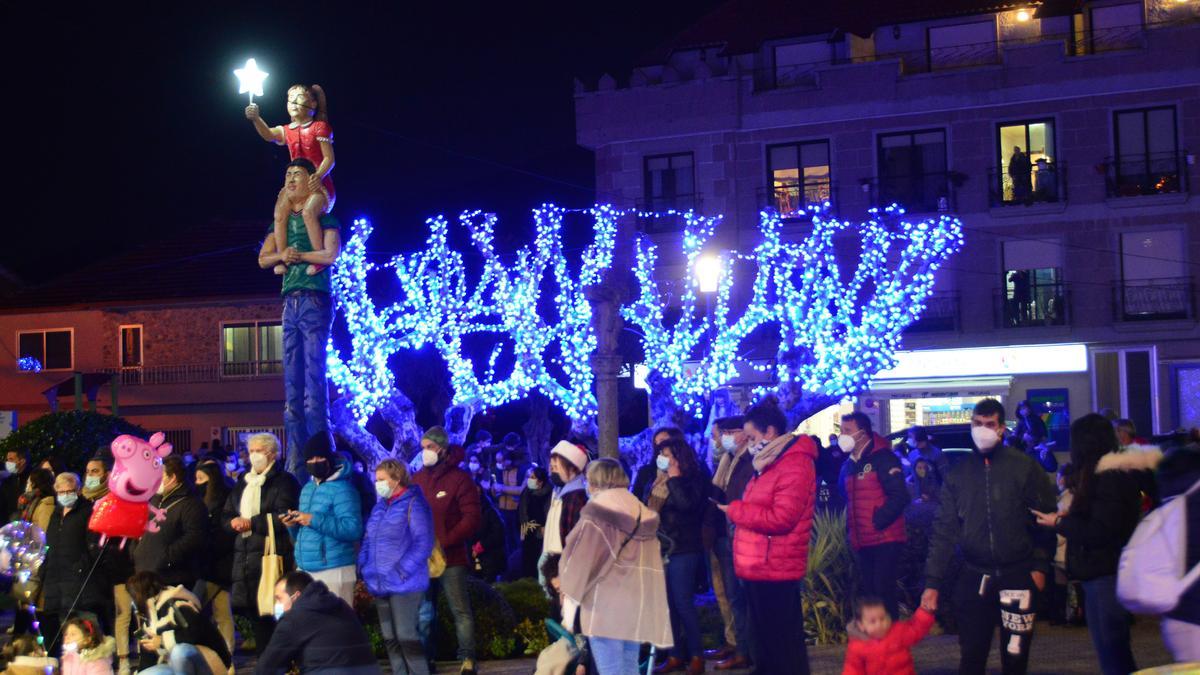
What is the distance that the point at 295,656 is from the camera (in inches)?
273

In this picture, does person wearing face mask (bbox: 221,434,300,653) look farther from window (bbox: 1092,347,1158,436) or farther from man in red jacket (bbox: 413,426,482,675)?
window (bbox: 1092,347,1158,436)

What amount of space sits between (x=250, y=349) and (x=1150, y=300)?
25143mm

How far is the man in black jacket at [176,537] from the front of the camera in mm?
9633

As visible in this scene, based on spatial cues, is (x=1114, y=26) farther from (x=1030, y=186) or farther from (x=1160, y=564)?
(x=1160, y=564)

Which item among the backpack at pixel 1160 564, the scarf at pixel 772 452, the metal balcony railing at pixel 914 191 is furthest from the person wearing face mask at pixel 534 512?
the metal balcony railing at pixel 914 191

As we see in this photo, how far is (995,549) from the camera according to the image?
7.39 meters

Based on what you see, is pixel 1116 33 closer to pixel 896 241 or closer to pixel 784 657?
pixel 896 241

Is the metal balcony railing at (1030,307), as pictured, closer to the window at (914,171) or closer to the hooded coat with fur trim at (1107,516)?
the window at (914,171)

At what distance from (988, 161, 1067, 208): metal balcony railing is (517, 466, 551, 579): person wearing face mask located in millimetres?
19935

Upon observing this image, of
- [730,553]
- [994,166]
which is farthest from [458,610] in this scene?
[994,166]

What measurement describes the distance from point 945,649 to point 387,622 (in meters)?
4.25

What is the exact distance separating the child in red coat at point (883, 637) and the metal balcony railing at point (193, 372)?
3461 cm

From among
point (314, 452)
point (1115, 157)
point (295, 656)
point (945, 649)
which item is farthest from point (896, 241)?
point (295, 656)

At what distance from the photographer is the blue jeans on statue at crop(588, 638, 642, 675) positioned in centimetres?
754
